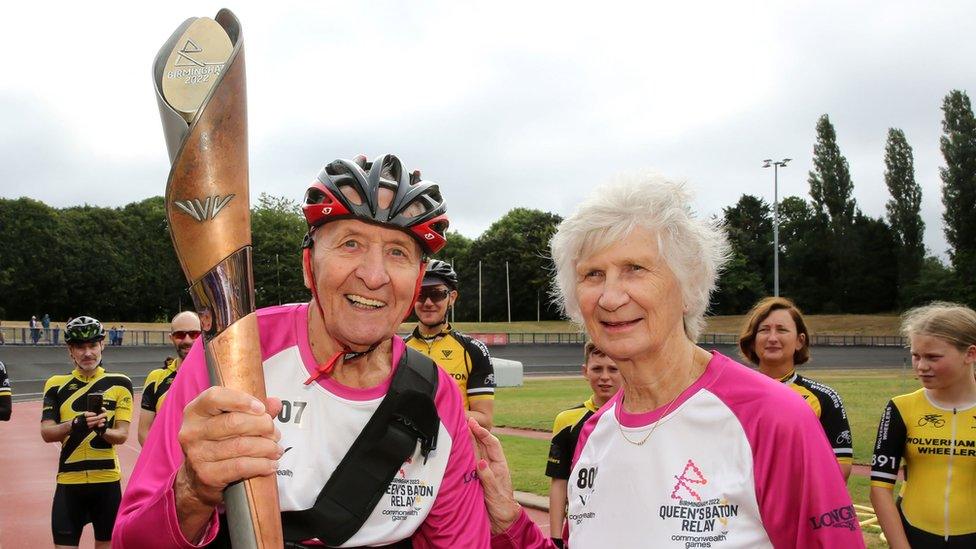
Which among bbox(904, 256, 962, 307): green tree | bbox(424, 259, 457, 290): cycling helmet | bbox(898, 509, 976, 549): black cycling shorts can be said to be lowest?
bbox(898, 509, 976, 549): black cycling shorts

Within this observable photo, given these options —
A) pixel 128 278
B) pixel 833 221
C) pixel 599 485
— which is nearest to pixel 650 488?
pixel 599 485

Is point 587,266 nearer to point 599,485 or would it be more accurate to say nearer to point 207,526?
point 599,485

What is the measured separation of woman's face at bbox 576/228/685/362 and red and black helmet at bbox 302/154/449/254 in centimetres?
66

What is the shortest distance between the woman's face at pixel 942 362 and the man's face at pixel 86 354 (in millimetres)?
7988

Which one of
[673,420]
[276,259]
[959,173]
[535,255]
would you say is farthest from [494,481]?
[959,173]

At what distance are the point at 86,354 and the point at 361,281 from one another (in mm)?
6897

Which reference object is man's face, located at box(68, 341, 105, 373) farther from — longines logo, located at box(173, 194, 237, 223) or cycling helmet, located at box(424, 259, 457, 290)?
longines logo, located at box(173, 194, 237, 223)

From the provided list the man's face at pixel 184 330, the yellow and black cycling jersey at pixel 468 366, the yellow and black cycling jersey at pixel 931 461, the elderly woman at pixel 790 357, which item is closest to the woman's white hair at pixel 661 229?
the elderly woman at pixel 790 357

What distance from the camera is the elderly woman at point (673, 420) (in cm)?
227

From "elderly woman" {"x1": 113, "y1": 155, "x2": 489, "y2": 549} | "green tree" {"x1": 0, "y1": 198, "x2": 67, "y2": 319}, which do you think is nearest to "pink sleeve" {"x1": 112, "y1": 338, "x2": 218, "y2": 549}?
"elderly woman" {"x1": 113, "y1": 155, "x2": 489, "y2": 549}

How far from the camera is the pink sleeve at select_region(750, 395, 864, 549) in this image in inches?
86.5

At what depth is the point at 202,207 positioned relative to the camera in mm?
1847

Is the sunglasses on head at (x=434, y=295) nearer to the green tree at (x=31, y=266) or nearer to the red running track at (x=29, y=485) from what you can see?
the red running track at (x=29, y=485)

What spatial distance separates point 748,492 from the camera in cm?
232
